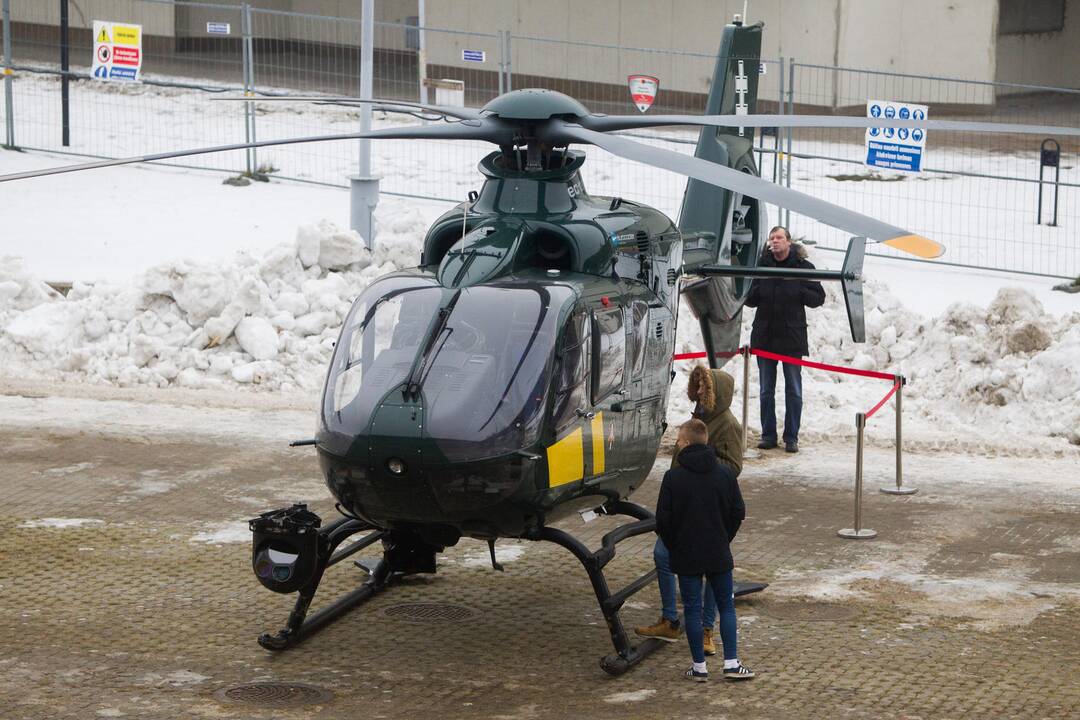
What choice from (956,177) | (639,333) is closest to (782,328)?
(639,333)

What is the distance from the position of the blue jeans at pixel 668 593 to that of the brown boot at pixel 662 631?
3cm

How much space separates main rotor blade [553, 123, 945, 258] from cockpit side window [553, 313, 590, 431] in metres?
0.99

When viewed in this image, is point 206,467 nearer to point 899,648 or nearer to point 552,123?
point 552,123

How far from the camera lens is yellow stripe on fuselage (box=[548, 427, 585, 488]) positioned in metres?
7.93

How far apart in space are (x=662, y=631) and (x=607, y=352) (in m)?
1.64

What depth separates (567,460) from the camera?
8078 millimetres

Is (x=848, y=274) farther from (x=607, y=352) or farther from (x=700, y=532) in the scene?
(x=700, y=532)

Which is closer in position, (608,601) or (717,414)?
(608,601)

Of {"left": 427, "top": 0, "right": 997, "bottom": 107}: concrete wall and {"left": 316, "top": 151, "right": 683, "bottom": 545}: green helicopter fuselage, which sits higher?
{"left": 427, "top": 0, "right": 997, "bottom": 107}: concrete wall

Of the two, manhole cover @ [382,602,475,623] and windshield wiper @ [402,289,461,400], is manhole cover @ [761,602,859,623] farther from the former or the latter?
windshield wiper @ [402,289,461,400]

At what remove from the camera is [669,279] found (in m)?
9.72

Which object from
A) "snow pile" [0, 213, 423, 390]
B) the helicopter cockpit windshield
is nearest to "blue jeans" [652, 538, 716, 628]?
the helicopter cockpit windshield

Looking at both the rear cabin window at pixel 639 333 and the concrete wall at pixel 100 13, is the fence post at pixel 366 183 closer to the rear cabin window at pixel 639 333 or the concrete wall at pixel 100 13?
the rear cabin window at pixel 639 333

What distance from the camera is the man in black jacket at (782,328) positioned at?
42.1 feet
